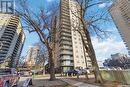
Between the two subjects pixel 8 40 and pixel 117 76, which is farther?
pixel 8 40

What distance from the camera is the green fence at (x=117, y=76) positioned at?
20972 millimetres

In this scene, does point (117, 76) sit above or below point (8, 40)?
below

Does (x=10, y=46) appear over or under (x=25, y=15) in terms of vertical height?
over

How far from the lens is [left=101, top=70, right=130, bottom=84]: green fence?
20972 mm

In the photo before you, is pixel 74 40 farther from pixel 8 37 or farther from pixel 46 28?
pixel 46 28

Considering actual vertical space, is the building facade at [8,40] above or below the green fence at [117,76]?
above

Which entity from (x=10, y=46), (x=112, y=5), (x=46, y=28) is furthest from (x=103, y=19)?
(x=10, y=46)

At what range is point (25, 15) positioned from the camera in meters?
36.2

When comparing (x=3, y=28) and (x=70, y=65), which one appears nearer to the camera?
(x=3, y=28)

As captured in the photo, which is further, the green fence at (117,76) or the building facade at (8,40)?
the building facade at (8,40)

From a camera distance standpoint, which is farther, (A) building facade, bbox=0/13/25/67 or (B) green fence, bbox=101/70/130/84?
(A) building facade, bbox=0/13/25/67

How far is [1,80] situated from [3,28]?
10037cm

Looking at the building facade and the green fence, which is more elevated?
the building facade

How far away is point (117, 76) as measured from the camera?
76.9 ft
